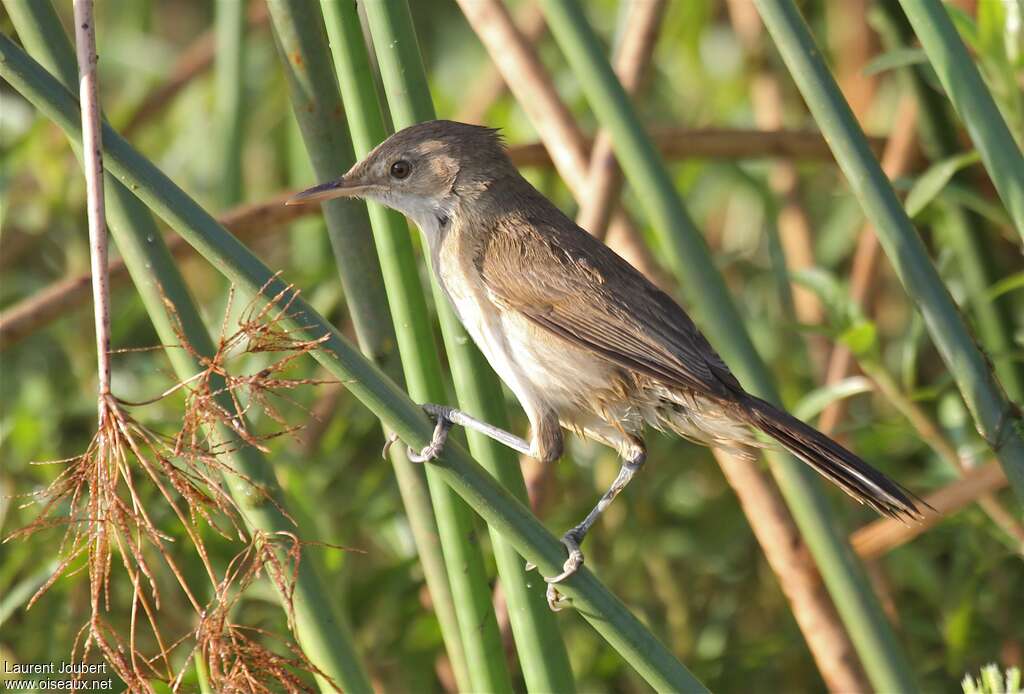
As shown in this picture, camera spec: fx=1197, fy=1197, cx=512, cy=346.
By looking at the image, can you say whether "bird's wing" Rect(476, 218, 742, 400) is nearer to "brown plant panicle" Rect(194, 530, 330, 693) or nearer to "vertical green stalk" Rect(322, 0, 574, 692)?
"vertical green stalk" Rect(322, 0, 574, 692)

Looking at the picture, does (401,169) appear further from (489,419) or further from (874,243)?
(874,243)

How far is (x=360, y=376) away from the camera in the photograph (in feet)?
4.64

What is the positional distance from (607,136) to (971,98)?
97 centimetres

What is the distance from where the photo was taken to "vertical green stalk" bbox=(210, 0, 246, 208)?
12.3 feet

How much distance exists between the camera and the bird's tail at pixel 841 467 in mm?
1926

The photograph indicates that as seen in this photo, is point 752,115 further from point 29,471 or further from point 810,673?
point 29,471

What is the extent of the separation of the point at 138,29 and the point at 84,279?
105 inches

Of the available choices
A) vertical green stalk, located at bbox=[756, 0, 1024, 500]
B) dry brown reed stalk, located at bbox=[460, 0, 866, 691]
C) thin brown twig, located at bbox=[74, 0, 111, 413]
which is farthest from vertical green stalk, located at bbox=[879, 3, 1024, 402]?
A: thin brown twig, located at bbox=[74, 0, 111, 413]

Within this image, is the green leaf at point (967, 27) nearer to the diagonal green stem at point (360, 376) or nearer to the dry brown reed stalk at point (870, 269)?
the dry brown reed stalk at point (870, 269)

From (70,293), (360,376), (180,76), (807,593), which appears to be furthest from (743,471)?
(180,76)

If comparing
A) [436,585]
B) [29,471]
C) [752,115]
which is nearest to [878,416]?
[752,115]

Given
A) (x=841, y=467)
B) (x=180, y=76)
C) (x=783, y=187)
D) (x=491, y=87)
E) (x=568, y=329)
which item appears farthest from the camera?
(x=180, y=76)

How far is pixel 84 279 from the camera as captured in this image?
2.76m

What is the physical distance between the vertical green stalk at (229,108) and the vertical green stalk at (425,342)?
6.72 ft
